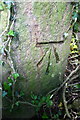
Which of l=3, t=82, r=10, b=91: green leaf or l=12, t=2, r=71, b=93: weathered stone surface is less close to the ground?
l=12, t=2, r=71, b=93: weathered stone surface

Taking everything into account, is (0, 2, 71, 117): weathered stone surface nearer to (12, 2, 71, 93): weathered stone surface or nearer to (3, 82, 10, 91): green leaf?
(12, 2, 71, 93): weathered stone surface

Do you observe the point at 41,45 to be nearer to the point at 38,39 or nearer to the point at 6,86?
the point at 38,39

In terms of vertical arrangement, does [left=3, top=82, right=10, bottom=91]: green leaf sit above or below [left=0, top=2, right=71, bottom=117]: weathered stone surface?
below

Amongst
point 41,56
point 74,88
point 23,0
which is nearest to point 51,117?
point 74,88

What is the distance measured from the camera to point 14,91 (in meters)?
1.61

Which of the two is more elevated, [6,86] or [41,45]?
[41,45]

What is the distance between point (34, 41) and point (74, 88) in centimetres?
79

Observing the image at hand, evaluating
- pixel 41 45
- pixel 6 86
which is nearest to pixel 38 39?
pixel 41 45

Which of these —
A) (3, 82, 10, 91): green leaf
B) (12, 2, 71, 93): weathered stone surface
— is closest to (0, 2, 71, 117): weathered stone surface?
(12, 2, 71, 93): weathered stone surface

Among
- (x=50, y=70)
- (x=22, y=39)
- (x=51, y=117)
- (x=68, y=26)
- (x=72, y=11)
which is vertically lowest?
(x=51, y=117)

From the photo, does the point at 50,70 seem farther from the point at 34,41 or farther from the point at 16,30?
the point at 16,30

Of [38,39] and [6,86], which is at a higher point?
[38,39]

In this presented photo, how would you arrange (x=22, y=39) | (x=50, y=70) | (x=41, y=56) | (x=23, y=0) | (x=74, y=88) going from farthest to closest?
(x=74, y=88) → (x=50, y=70) → (x=41, y=56) → (x=22, y=39) → (x=23, y=0)

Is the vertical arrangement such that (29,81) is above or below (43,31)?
below
